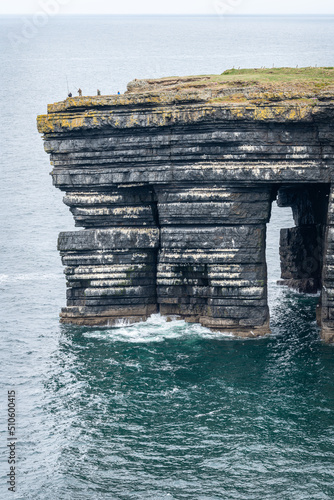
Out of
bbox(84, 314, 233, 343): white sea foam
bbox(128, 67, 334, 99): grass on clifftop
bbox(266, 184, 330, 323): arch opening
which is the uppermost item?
bbox(128, 67, 334, 99): grass on clifftop

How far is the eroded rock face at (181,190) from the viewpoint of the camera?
5403 cm

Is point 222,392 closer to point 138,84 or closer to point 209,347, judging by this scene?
point 209,347

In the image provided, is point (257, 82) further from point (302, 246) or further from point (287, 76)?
point (302, 246)

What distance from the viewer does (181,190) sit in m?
56.5

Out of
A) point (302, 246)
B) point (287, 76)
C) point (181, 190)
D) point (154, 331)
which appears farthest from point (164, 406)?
point (302, 246)

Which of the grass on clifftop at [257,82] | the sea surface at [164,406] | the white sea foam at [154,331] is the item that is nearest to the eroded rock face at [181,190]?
the grass on clifftop at [257,82]

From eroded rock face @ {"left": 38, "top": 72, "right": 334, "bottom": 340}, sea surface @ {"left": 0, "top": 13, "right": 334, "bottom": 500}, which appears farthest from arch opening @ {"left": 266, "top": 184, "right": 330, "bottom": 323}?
eroded rock face @ {"left": 38, "top": 72, "right": 334, "bottom": 340}

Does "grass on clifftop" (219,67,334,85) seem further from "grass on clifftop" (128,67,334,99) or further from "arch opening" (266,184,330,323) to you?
"arch opening" (266,184,330,323)

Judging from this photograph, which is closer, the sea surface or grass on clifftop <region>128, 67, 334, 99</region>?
the sea surface

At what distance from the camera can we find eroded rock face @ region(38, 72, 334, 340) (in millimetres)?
54031

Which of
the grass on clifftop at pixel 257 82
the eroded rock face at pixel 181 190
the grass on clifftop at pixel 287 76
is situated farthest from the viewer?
the grass on clifftop at pixel 287 76

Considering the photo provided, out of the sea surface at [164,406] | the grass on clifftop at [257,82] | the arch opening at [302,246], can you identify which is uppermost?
the grass on clifftop at [257,82]

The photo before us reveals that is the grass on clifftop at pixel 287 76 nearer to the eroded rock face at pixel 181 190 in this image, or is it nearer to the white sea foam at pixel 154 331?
the eroded rock face at pixel 181 190

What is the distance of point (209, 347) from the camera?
181ft
